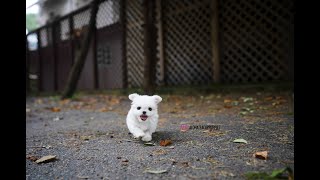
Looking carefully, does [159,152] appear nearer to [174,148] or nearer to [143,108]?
[174,148]

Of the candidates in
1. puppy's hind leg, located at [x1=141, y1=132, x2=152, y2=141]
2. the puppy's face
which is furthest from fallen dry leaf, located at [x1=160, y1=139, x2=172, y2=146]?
the puppy's face

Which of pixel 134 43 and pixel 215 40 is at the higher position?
pixel 134 43

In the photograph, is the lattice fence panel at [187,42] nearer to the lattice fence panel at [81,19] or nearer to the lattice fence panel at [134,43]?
the lattice fence panel at [134,43]

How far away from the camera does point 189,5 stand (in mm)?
8656

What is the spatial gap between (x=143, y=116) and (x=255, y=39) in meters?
5.37

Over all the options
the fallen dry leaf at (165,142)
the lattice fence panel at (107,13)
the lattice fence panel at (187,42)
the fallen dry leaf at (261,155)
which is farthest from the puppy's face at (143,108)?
the lattice fence panel at (107,13)

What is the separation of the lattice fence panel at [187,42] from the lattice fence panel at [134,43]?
1101 millimetres

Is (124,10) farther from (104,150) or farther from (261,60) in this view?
(104,150)

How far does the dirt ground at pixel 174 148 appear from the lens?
2.19 metres

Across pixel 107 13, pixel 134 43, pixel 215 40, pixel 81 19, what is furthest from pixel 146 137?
pixel 81 19

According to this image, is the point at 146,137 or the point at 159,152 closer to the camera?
the point at 159,152

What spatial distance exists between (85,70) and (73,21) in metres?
1.93

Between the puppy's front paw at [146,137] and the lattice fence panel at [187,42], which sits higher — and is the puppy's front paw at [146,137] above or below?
below

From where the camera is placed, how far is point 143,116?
2.93 m
